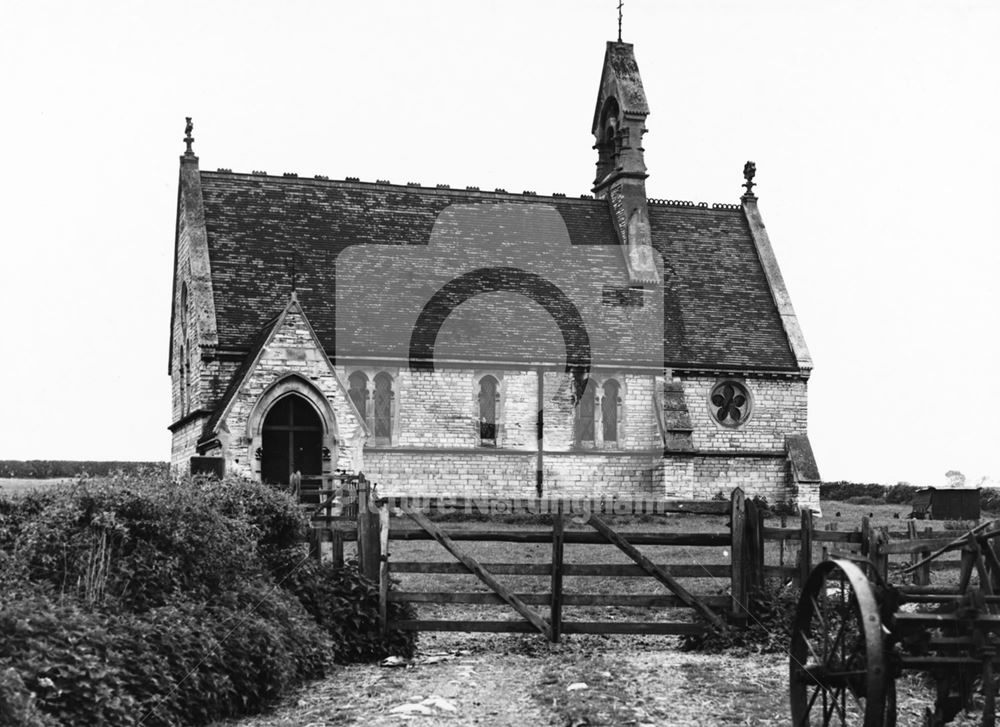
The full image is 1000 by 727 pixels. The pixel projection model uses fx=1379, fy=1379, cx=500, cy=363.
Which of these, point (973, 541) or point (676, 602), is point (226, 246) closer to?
point (676, 602)

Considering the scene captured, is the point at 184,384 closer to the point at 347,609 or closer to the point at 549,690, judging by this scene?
the point at 347,609

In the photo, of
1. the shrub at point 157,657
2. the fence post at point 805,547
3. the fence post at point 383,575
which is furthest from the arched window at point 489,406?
the shrub at point 157,657

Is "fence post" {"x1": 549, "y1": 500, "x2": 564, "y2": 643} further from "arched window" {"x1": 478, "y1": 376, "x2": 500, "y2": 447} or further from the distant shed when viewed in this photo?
the distant shed

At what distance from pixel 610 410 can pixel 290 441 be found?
10.3 metres

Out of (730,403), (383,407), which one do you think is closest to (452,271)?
(383,407)

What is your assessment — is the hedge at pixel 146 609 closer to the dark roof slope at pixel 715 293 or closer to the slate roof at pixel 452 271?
the slate roof at pixel 452 271

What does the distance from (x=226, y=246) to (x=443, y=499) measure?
984 cm

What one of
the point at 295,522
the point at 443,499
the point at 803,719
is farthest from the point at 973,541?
the point at 443,499

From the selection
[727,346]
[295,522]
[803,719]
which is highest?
[727,346]

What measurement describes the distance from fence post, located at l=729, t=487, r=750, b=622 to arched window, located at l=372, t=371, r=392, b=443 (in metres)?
22.1

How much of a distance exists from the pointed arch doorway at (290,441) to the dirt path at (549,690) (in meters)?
18.1

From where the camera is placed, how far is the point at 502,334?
39.9 meters

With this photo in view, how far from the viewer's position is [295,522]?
16734 millimetres

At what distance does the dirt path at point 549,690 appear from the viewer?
1277 centimetres
